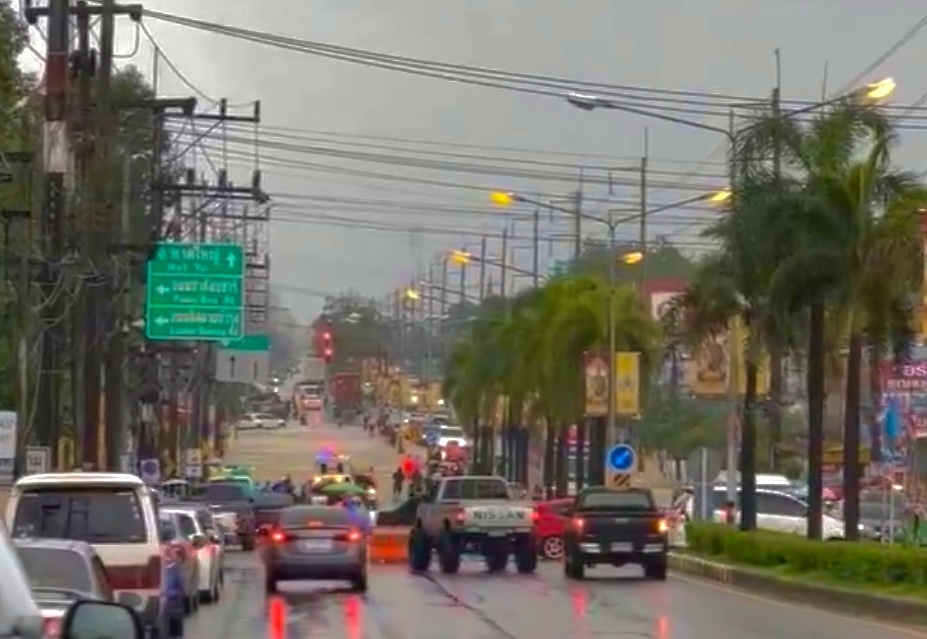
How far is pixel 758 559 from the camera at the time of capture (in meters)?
41.4

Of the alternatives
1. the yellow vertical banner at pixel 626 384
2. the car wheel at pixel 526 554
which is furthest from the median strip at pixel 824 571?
the yellow vertical banner at pixel 626 384

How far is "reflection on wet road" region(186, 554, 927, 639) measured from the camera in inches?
1096

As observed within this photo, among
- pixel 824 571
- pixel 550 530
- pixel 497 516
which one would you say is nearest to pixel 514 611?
pixel 824 571

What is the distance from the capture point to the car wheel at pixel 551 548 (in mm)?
57344

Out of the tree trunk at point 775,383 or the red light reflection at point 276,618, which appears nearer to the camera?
the red light reflection at point 276,618

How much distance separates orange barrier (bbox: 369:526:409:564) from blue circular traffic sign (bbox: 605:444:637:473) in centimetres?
569

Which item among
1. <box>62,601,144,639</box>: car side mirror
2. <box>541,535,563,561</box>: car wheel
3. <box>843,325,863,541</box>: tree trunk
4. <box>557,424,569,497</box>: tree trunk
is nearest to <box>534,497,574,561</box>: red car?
<box>541,535,563,561</box>: car wheel

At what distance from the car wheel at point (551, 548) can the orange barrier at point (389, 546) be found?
3.59 meters

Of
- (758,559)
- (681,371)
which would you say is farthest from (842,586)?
(681,371)

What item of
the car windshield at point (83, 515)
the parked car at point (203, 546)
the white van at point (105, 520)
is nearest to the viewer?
the white van at point (105, 520)

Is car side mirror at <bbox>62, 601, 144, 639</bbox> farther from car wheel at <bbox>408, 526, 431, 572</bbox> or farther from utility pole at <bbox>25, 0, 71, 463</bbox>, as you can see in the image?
car wheel at <bbox>408, 526, 431, 572</bbox>

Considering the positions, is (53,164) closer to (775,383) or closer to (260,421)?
(775,383)

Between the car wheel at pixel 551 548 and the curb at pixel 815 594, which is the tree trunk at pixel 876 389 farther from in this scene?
the car wheel at pixel 551 548

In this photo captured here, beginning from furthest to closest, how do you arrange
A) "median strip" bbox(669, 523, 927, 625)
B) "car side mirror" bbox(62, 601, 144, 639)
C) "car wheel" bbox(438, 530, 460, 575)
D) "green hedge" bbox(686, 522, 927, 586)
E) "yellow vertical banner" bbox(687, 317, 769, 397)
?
"yellow vertical banner" bbox(687, 317, 769, 397)
"car wheel" bbox(438, 530, 460, 575)
"green hedge" bbox(686, 522, 927, 586)
"median strip" bbox(669, 523, 927, 625)
"car side mirror" bbox(62, 601, 144, 639)
